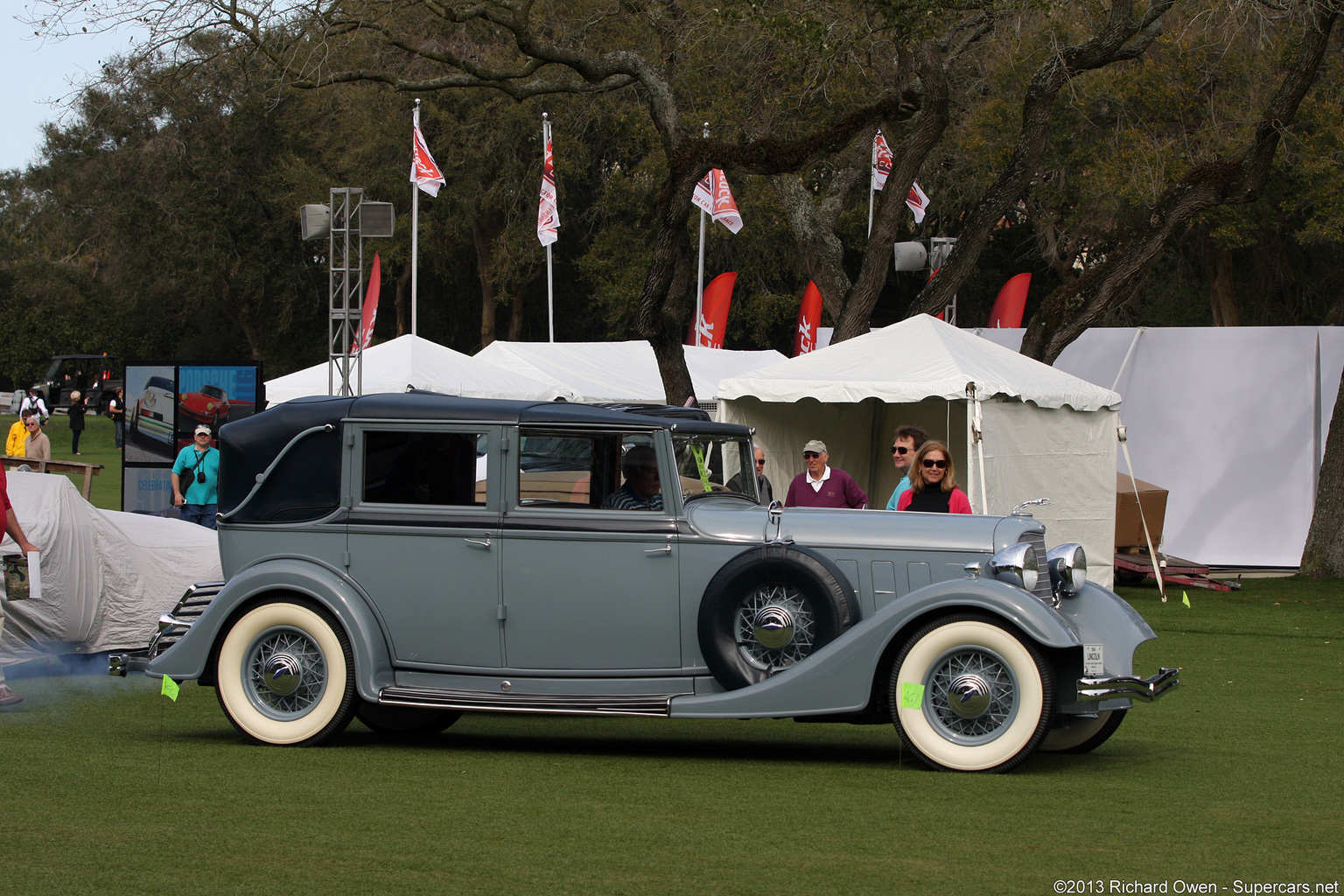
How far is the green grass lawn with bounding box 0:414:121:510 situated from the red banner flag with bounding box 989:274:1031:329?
14230 millimetres

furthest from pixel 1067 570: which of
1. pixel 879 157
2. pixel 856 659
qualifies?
pixel 879 157

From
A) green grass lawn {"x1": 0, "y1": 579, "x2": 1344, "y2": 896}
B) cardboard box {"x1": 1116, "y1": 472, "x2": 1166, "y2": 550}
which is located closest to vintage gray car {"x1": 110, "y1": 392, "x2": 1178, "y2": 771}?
green grass lawn {"x1": 0, "y1": 579, "x2": 1344, "y2": 896}

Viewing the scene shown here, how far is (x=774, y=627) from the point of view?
6273 mm

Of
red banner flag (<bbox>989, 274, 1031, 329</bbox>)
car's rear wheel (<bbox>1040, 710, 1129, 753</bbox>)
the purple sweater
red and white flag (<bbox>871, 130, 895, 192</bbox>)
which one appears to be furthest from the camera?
red and white flag (<bbox>871, 130, 895, 192</bbox>)

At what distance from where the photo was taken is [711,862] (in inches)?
175

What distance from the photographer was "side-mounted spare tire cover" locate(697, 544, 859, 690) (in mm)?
6238

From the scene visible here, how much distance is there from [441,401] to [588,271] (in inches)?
1298

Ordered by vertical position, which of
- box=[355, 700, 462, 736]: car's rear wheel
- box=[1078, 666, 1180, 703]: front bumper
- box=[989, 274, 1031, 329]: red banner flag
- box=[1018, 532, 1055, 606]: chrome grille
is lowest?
box=[355, 700, 462, 736]: car's rear wheel

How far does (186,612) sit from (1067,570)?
174 inches

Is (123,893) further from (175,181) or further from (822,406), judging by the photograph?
(175,181)

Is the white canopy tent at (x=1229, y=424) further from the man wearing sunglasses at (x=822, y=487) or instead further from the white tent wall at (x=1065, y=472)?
the man wearing sunglasses at (x=822, y=487)

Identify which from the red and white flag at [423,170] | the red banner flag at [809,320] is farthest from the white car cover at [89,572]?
the red and white flag at [423,170]

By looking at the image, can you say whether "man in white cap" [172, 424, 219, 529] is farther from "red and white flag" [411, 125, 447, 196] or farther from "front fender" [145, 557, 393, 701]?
"red and white flag" [411, 125, 447, 196]

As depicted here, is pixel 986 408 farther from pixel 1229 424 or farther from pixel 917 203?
pixel 917 203
